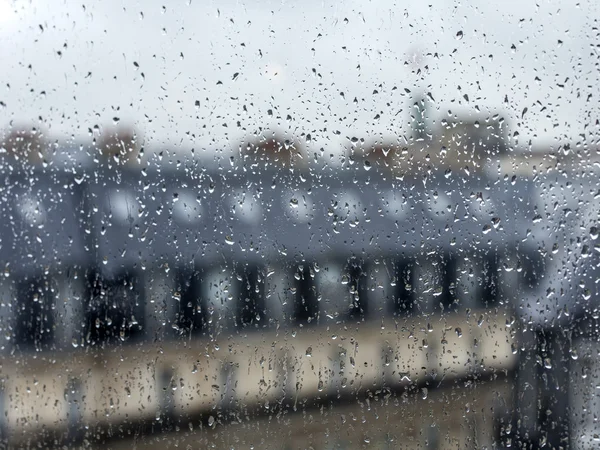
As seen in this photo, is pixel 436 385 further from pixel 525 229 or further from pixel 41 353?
pixel 41 353

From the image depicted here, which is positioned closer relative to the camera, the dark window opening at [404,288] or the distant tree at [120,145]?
the distant tree at [120,145]

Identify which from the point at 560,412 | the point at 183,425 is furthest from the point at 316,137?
the point at 560,412

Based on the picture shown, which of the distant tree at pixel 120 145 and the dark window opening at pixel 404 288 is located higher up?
the distant tree at pixel 120 145

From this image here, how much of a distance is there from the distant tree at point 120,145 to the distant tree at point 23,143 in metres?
0.10

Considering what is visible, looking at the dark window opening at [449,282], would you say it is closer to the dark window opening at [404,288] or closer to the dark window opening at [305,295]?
the dark window opening at [404,288]

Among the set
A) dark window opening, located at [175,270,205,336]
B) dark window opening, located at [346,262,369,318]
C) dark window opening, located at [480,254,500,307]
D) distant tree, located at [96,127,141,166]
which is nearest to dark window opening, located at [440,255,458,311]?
dark window opening, located at [480,254,500,307]

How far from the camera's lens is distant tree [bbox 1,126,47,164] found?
1016 millimetres

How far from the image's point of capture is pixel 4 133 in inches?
39.9

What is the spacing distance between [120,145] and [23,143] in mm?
171

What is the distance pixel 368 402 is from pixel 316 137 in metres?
0.55

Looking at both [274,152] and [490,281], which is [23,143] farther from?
[490,281]

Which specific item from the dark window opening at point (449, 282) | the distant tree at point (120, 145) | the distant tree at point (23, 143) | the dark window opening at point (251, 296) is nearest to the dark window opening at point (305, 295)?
the dark window opening at point (251, 296)

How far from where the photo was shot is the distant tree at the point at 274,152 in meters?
1.10

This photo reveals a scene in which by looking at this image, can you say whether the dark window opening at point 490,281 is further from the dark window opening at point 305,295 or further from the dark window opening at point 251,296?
the dark window opening at point 251,296
